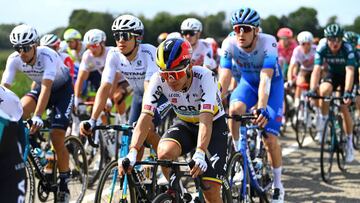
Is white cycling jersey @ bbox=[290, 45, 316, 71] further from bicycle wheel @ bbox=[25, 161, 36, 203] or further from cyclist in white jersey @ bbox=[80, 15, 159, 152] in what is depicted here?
bicycle wheel @ bbox=[25, 161, 36, 203]

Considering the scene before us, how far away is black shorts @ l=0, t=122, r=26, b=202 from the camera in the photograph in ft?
8.66

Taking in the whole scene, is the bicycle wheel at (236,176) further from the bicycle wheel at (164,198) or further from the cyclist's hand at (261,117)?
the bicycle wheel at (164,198)

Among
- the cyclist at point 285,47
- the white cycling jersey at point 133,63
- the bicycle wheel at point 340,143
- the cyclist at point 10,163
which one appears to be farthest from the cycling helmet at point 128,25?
the cyclist at point 285,47

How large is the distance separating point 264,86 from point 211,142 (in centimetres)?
157

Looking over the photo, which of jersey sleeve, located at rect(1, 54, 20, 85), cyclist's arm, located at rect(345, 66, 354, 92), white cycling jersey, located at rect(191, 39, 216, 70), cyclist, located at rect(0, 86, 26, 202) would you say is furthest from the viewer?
white cycling jersey, located at rect(191, 39, 216, 70)

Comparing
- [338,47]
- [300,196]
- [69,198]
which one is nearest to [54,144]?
[69,198]

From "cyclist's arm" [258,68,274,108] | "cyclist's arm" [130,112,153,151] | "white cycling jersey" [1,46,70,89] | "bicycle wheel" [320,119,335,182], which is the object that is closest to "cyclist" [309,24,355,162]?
"bicycle wheel" [320,119,335,182]

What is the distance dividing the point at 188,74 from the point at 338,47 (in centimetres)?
479

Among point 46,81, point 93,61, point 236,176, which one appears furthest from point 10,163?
point 93,61

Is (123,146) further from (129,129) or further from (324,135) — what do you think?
(324,135)

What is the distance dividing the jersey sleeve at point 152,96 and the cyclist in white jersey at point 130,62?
1.14 metres

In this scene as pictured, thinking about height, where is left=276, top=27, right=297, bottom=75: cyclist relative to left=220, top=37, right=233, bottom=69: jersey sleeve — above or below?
above

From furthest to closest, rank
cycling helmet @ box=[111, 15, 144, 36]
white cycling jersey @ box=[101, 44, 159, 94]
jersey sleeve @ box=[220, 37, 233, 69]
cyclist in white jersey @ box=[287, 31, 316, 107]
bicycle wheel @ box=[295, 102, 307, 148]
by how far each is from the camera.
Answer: cyclist in white jersey @ box=[287, 31, 316, 107], bicycle wheel @ box=[295, 102, 307, 148], jersey sleeve @ box=[220, 37, 233, 69], white cycling jersey @ box=[101, 44, 159, 94], cycling helmet @ box=[111, 15, 144, 36]

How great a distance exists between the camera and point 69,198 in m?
6.11
